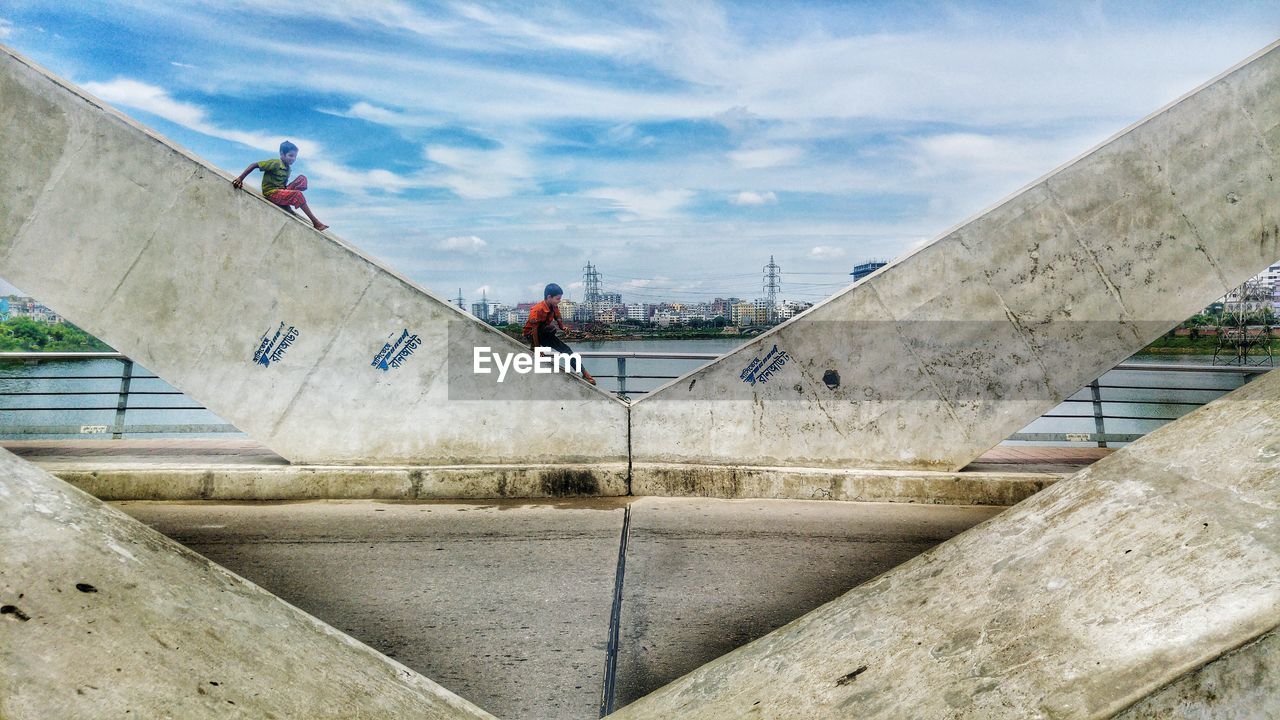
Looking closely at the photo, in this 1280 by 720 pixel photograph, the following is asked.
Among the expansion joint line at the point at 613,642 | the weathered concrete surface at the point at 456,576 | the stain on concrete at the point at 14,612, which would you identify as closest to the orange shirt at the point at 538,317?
the weathered concrete surface at the point at 456,576

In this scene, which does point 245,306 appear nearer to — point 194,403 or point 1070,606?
point 1070,606

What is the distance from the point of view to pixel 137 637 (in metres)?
2.60

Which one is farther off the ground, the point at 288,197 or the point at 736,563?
Result: the point at 288,197

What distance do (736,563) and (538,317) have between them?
14.9 ft

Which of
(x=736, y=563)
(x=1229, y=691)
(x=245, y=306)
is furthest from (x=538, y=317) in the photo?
(x=1229, y=691)

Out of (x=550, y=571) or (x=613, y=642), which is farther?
(x=550, y=571)

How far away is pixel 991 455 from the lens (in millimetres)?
10055

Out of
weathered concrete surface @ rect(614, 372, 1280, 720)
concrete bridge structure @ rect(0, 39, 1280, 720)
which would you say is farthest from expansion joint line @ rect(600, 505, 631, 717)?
concrete bridge structure @ rect(0, 39, 1280, 720)

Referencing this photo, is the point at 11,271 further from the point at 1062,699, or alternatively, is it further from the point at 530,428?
the point at 1062,699

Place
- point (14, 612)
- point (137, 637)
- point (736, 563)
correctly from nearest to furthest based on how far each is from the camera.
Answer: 1. point (14, 612)
2. point (137, 637)
3. point (736, 563)

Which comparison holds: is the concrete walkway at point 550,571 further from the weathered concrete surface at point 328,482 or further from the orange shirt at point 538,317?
the orange shirt at point 538,317

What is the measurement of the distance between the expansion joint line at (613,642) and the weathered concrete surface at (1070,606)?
1.16ft

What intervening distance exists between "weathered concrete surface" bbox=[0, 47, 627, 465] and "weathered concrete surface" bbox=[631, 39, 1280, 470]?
4.59ft

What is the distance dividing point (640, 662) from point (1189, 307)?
669cm
